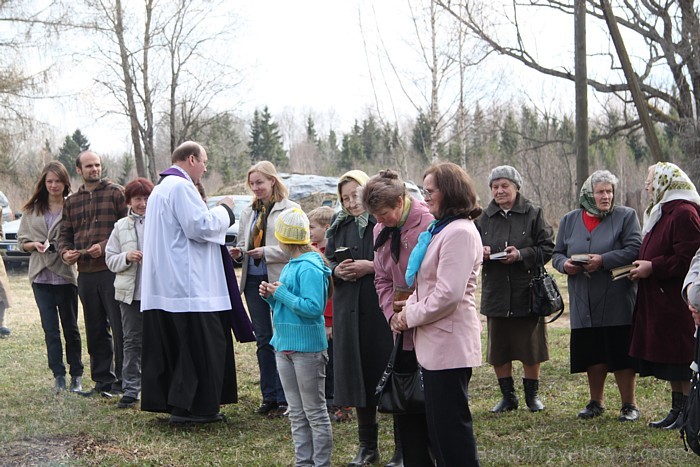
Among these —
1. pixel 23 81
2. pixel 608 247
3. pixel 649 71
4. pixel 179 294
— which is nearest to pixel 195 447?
pixel 179 294

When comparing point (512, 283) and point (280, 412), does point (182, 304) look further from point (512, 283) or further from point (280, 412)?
point (512, 283)

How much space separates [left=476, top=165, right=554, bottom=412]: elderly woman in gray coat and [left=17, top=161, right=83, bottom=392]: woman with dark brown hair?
3.98 m

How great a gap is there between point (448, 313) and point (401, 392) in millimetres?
585

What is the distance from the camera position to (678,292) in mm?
5613

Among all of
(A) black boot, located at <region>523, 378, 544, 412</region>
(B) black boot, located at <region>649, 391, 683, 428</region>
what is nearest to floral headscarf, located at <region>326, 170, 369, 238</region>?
(A) black boot, located at <region>523, 378, 544, 412</region>

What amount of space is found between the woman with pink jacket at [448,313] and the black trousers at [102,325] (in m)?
4.11

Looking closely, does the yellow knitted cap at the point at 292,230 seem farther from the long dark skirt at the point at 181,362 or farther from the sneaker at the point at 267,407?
the sneaker at the point at 267,407

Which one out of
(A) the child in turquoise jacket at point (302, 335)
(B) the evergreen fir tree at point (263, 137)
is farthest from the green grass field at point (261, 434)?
(B) the evergreen fir tree at point (263, 137)

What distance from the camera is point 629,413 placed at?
598 cm

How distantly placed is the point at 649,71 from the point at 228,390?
14.9m

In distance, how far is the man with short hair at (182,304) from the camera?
6078 millimetres

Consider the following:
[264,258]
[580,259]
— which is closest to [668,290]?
[580,259]

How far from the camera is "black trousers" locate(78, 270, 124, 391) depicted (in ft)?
24.1

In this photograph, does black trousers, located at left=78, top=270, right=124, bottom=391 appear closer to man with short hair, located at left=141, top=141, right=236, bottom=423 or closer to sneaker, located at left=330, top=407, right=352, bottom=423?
man with short hair, located at left=141, top=141, right=236, bottom=423
